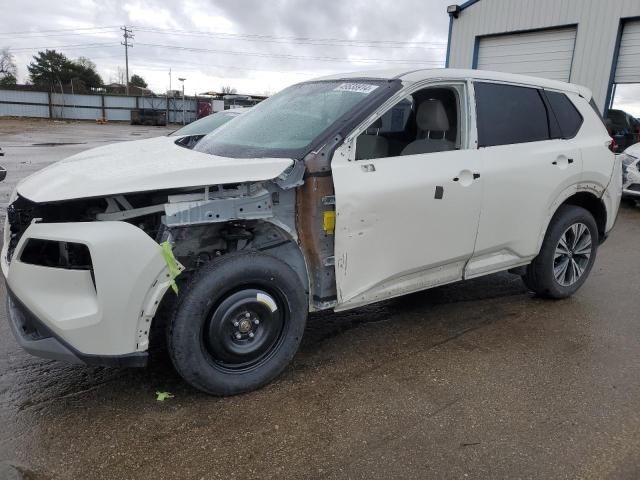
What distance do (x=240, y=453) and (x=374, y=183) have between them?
1671 millimetres

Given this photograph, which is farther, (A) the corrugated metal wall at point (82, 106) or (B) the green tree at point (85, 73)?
(B) the green tree at point (85, 73)

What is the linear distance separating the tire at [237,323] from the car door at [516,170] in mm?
1606

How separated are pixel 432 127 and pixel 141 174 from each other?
6.68 ft

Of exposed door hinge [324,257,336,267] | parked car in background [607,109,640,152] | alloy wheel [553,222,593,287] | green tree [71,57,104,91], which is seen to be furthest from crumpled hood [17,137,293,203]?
green tree [71,57,104,91]

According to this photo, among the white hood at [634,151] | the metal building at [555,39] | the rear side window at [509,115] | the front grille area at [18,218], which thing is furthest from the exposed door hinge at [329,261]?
the metal building at [555,39]

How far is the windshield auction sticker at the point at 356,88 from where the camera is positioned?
11.1 feet

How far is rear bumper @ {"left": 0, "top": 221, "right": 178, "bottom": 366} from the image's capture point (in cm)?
246

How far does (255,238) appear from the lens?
3.06 metres

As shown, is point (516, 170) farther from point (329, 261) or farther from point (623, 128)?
point (623, 128)

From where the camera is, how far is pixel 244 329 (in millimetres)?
2904

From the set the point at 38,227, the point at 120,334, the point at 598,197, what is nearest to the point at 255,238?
the point at 120,334

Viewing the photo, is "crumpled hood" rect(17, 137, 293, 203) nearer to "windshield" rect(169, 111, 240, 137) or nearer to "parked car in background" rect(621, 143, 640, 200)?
"windshield" rect(169, 111, 240, 137)

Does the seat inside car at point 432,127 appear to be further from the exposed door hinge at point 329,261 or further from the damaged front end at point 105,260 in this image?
the damaged front end at point 105,260

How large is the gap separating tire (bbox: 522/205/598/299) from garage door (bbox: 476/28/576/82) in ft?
33.3
